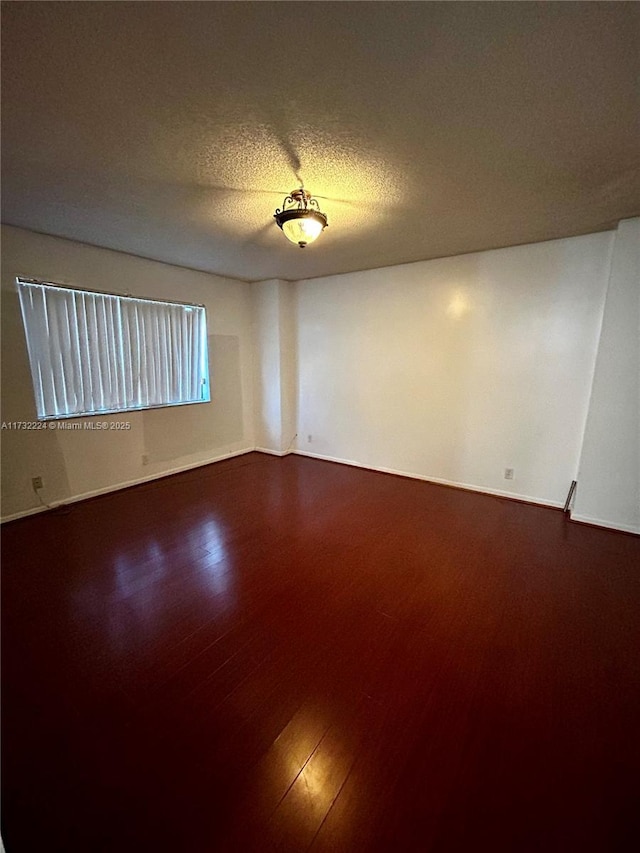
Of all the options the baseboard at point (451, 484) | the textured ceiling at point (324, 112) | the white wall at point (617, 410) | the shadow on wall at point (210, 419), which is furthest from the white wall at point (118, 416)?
the white wall at point (617, 410)

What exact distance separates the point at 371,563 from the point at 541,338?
262cm

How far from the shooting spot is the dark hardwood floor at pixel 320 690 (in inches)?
41.9

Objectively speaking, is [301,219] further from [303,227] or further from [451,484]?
[451,484]

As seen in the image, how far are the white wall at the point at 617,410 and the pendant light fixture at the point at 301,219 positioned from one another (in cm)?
241

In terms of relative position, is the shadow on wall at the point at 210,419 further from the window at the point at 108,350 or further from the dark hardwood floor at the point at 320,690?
the dark hardwood floor at the point at 320,690

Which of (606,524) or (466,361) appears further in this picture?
(466,361)

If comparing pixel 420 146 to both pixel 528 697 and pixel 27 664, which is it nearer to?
pixel 528 697

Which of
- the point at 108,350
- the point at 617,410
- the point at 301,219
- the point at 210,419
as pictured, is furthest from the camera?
the point at 210,419

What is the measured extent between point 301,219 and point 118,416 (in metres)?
2.83

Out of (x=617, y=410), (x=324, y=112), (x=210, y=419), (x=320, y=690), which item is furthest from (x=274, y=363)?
(x=320, y=690)

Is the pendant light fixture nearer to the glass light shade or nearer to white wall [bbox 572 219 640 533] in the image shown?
the glass light shade

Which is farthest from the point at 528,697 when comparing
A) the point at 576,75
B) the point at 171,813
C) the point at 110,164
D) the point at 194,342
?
the point at 194,342

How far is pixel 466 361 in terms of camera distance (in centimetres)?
358

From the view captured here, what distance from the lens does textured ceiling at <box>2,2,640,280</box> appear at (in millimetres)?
1069
